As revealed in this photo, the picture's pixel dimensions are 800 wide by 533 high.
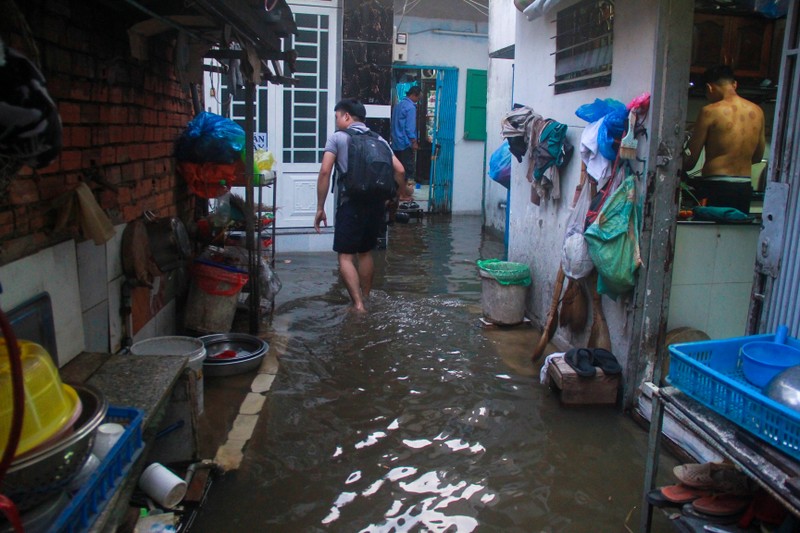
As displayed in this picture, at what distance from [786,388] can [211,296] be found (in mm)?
4264

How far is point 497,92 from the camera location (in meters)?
11.5

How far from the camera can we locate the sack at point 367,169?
627cm

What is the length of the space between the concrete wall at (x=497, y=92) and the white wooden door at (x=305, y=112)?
2.75m

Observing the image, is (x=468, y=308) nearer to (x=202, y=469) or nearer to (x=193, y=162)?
(x=193, y=162)

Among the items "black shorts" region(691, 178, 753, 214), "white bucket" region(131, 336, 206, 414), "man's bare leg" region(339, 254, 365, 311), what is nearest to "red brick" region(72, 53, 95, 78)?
"white bucket" region(131, 336, 206, 414)

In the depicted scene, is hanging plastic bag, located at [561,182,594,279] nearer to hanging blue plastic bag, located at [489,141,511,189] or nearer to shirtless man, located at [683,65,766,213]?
shirtless man, located at [683,65,766,213]

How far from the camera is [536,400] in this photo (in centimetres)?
475

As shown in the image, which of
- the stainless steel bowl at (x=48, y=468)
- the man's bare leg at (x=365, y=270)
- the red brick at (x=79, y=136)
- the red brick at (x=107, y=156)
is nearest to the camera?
the stainless steel bowl at (x=48, y=468)

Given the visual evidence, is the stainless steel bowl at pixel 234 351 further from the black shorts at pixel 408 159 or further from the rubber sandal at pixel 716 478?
the black shorts at pixel 408 159

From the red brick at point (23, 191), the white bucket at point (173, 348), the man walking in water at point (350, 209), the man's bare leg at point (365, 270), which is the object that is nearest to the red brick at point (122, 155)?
the red brick at point (23, 191)

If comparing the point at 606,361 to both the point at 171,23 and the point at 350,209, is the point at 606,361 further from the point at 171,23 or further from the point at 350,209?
the point at 171,23

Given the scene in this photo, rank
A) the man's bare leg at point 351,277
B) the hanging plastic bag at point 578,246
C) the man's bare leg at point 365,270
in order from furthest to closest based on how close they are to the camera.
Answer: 1. the man's bare leg at point 365,270
2. the man's bare leg at point 351,277
3. the hanging plastic bag at point 578,246

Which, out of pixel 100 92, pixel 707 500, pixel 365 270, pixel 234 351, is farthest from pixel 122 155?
pixel 707 500

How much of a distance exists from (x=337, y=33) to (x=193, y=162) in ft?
15.5
